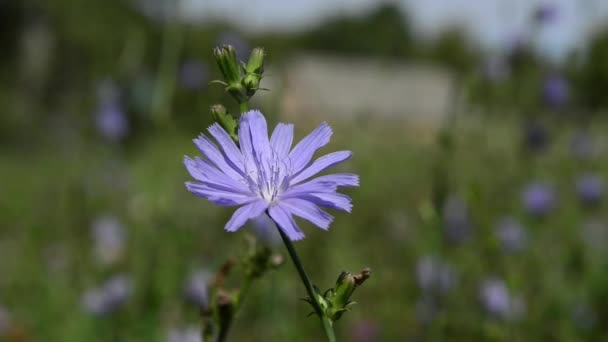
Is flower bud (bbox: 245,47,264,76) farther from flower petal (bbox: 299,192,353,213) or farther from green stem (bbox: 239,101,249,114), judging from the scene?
flower petal (bbox: 299,192,353,213)

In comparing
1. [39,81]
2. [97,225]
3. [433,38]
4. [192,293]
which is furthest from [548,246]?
[433,38]

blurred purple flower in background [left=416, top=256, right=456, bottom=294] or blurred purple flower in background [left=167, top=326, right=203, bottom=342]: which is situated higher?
blurred purple flower in background [left=416, top=256, right=456, bottom=294]

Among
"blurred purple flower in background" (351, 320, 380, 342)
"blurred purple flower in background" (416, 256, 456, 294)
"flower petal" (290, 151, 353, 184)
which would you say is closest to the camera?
"flower petal" (290, 151, 353, 184)

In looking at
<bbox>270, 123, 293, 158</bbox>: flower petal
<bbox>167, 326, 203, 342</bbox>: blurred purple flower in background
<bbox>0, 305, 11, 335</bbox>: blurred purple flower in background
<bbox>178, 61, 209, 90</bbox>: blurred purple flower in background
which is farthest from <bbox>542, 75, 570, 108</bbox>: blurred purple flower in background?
<bbox>270, 123, 293, 158</bbox>: flower petal

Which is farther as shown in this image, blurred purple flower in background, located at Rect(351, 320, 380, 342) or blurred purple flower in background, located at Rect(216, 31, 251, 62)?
blurred purple flower in background, located at Rect(351, 320, 380, 342)

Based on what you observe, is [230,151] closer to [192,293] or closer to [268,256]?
[268,256]

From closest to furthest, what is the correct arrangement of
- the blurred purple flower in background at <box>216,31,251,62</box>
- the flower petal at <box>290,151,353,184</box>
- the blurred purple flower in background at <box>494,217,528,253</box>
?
the flower petal at <box>290,151,353,184</box>, the blurred purple flower in background at <box>216,31,251,62</box>, the blurred purple flower in background at <box>494,217,528,253</box>

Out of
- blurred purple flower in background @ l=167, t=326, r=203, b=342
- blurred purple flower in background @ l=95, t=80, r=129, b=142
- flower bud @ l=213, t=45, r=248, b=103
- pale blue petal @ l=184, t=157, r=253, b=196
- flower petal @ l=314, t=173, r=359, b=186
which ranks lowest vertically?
blurred purple flower in background @ l=167, t=326, r=203, b=342

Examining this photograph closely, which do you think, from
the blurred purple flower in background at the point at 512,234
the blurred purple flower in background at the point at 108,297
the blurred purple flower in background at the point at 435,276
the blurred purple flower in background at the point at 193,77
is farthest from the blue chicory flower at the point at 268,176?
the blurred purple flower in background at the point at 193,77
